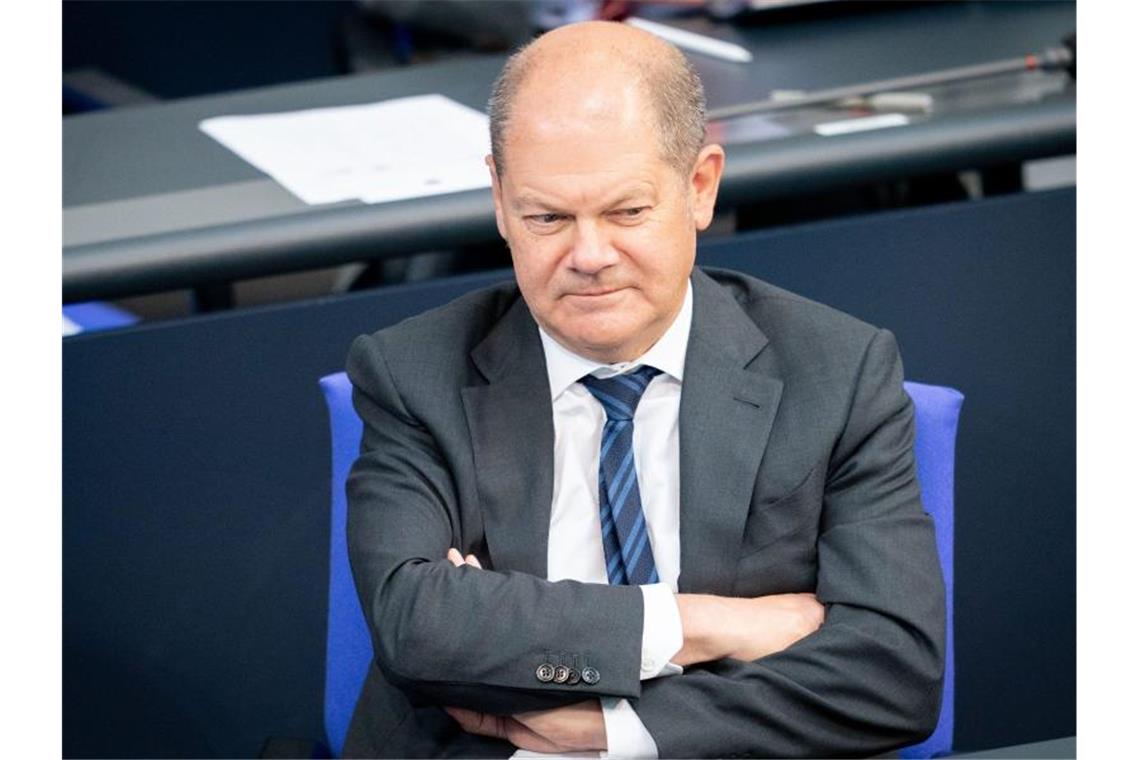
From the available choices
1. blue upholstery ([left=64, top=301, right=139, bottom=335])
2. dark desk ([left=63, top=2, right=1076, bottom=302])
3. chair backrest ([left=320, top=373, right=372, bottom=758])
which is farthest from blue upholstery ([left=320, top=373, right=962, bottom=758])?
blue upholstery ([left=64, top=301, right=139, bottom=335])

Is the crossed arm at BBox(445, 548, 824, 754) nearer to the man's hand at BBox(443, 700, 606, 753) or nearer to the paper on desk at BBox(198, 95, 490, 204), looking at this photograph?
the man's hand at BBox(443, 700, 606, 753)

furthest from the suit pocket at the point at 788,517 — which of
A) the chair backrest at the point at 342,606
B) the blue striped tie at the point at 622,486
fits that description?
the chair backrest at the point at 342,606

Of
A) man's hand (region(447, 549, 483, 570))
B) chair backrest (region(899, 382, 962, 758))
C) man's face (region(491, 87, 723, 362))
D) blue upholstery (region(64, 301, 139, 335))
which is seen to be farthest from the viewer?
blue upholstery (region(64, 301, 139, 335))

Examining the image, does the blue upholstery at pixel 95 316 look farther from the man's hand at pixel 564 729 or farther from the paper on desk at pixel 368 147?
the man's hand at pixel 564 729

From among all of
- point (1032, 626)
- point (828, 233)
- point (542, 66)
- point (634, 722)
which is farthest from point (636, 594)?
point (1032, 626)

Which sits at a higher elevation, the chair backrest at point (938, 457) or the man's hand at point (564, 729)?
the chair backrest at point (938, 457)

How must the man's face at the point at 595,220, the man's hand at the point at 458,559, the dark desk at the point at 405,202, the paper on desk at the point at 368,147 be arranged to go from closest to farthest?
the man's face at the point at 595,220 < the man's hand at the point at 458,559 < the dark desk at the point at 405,202 < the paper on desk at the point at 368,147

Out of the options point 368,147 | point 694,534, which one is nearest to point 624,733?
point 694,534

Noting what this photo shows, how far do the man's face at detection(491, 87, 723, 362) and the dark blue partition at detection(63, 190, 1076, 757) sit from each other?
30.7 inches

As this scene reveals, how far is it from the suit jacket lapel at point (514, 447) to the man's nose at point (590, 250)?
0.66ft

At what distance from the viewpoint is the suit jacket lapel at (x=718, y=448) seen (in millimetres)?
1713

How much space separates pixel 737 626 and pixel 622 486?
18cm

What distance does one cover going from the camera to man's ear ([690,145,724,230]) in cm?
170

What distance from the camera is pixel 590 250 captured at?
5.24 feet
